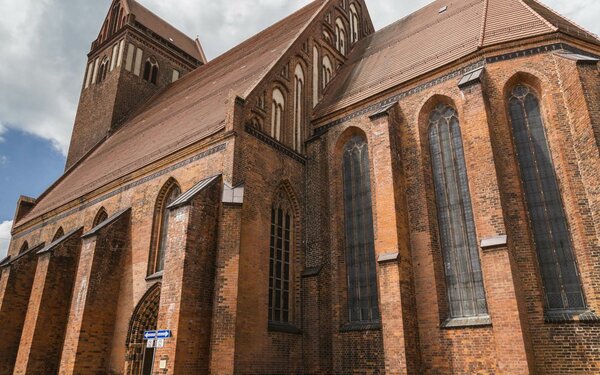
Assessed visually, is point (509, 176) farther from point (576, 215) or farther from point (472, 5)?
point (472, 5)

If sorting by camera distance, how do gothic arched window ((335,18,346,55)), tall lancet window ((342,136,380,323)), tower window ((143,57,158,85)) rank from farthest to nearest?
tower window ((143,57,158,85)) → gothic arched window ((335,18,346,55)) → tall lancet window ((342,136,380,323))

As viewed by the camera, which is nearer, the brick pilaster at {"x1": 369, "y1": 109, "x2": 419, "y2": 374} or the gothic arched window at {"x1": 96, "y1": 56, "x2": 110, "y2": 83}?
the brick pilaster at {"x1": 369, "y1": 109, "x2": 419, "y2": 374}

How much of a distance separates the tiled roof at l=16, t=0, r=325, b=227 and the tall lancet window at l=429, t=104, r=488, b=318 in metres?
5.53

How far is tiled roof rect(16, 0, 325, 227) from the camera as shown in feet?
51.0

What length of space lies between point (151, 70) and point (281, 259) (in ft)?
60.7

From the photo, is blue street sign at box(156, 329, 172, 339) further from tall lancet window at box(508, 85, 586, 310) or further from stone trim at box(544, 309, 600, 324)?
tall lancet window at box(508, 85, 586, 310)

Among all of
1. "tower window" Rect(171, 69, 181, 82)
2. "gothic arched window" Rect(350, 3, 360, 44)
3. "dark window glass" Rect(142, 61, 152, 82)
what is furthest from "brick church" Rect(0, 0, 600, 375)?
"tower window" Rect(171, 69, 181, 82)

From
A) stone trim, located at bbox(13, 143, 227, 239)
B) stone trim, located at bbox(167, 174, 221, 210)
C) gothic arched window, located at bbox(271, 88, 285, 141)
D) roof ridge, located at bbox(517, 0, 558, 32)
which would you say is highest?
roof ridge, located at bbox(517, 0, 558, 32)

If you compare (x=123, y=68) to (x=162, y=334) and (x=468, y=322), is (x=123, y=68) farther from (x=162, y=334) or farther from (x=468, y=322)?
(x=468, y=322)

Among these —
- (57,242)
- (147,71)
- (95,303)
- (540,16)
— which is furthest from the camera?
(147,71)

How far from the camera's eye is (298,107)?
15.6 metres

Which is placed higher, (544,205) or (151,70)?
(151,70)

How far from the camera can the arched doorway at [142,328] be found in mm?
13148

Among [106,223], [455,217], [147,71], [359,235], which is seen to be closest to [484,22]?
[455,217]
